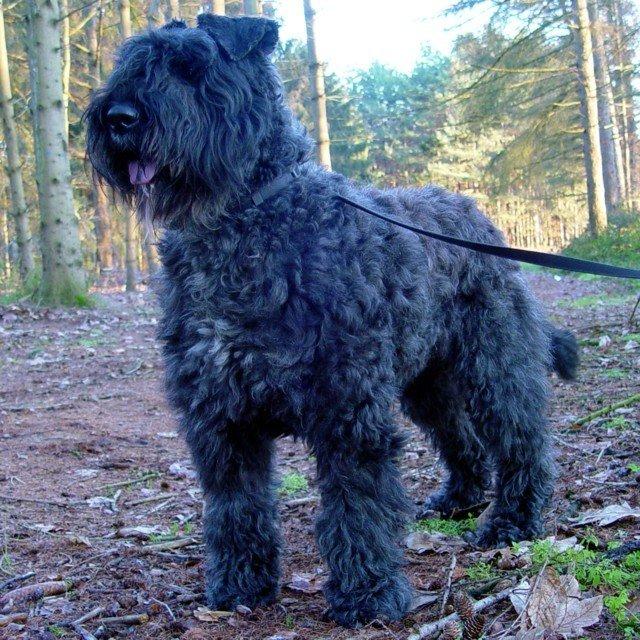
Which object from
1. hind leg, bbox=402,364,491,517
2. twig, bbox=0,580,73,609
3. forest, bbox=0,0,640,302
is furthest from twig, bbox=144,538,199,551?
forest, bbox=0,0,640,302

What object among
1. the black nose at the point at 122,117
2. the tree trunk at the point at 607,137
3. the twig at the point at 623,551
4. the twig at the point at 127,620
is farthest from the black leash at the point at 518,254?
the tree trunk at the point at 607,137

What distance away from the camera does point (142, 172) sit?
3031mm

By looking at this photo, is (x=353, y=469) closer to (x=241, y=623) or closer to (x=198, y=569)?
(x=241, y=623)

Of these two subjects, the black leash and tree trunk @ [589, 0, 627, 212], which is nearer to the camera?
the black leash

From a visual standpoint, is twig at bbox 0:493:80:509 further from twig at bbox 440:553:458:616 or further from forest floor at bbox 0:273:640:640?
twig at bbox 440:553:458:616

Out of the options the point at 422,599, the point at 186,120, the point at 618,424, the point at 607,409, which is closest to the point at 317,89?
the point at 607,409

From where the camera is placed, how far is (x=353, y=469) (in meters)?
2.91

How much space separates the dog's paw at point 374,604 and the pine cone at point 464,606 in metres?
0.22

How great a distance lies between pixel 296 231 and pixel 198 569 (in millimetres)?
1799

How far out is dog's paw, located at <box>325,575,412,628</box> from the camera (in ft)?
9.52

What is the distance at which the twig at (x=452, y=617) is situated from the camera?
2584mm

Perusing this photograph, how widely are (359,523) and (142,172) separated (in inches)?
66.0

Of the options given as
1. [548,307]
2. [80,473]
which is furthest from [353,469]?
[548,307]

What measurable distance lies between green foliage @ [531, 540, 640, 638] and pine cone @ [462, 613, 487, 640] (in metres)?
0.35
